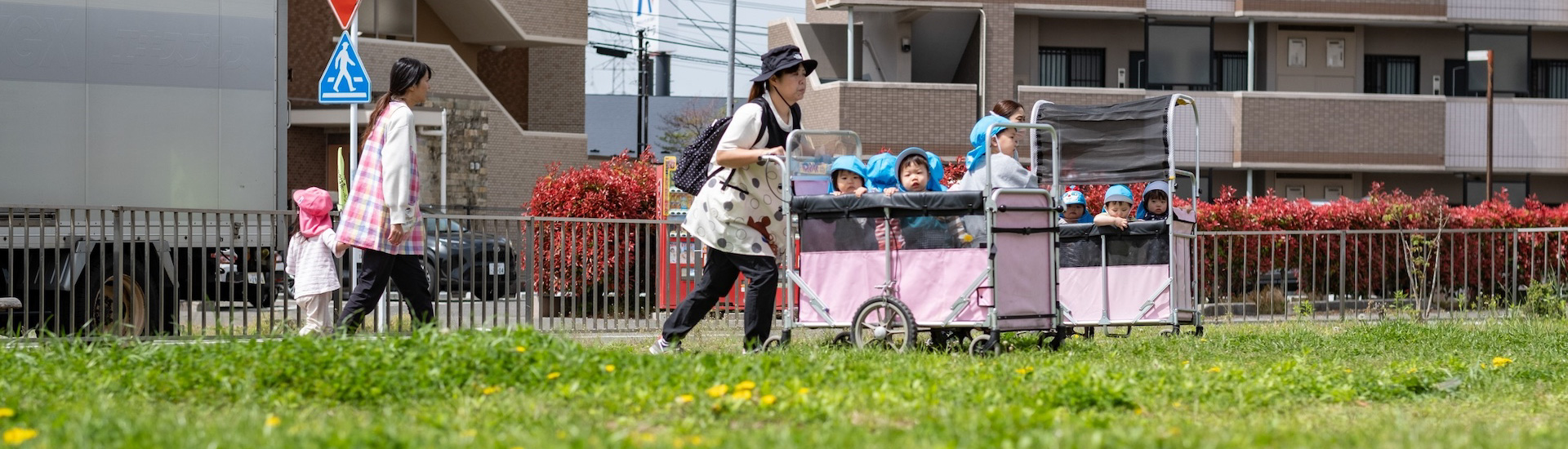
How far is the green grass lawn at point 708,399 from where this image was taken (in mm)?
4504

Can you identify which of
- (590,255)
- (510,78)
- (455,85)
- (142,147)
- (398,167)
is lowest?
(590,255)

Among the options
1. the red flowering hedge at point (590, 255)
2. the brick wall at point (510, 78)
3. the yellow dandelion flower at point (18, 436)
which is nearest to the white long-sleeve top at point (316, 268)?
the red flowering hedge at point (590, 255)

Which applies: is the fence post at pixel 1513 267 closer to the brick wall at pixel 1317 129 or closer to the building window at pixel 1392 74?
the brick wall at pixel 1317 129

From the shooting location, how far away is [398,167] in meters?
7.90

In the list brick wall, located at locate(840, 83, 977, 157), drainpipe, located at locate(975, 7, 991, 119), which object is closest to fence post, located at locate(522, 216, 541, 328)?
brick wall, located at locate(840, 83, 977, 157)

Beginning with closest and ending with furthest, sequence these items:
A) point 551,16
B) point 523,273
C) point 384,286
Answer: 1. point 384,286
2. point 523,273
3. point 551,16

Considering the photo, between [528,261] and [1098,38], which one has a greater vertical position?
[1098,38]

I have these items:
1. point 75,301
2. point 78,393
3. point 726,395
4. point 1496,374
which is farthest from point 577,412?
point 75,301

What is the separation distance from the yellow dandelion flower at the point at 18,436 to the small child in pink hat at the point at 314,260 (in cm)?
592

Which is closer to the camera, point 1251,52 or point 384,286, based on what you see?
point 384,286

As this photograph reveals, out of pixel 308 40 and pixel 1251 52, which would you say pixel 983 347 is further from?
pixel 308 40

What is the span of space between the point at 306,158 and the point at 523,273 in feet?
68.2

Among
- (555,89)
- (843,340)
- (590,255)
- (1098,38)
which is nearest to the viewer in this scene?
(843,340)

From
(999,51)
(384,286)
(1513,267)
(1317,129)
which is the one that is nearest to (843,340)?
(384,286)
